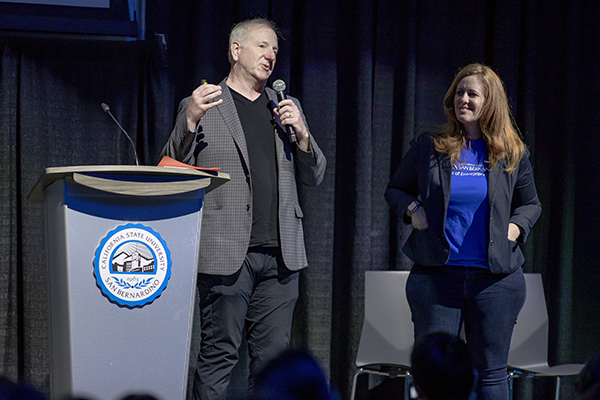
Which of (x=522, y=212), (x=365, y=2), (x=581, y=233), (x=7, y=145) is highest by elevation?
(x=365, y=2)

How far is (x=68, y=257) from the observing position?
5.24ft

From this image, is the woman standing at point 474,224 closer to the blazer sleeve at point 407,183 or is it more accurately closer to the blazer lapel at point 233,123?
the blazer sleeve at point 407,183

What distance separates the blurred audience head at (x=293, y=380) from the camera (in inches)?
29.4

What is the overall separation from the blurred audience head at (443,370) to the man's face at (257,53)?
145 centimetres

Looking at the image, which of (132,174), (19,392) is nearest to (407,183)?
(132,174)

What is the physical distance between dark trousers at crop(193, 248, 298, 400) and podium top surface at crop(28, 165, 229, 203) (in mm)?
445

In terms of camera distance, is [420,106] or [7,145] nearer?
[7,145]

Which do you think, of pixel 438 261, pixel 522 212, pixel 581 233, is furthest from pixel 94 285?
pixel 581 233

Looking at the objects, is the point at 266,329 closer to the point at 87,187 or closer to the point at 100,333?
the point at 100,333

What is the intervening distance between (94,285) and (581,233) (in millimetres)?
2712

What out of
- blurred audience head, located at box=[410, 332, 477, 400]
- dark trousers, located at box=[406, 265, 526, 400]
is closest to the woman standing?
dark trousers, located at box=[406, 265, 526, 400]

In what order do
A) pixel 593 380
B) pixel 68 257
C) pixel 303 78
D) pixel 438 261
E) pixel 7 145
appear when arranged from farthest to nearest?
pixel 303 78, pixel 7 145, pixel 438 261, pixel 68 257, pixel 593 380

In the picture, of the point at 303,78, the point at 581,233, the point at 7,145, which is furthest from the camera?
the point at 581,233

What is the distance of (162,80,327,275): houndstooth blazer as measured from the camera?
2010 mm
